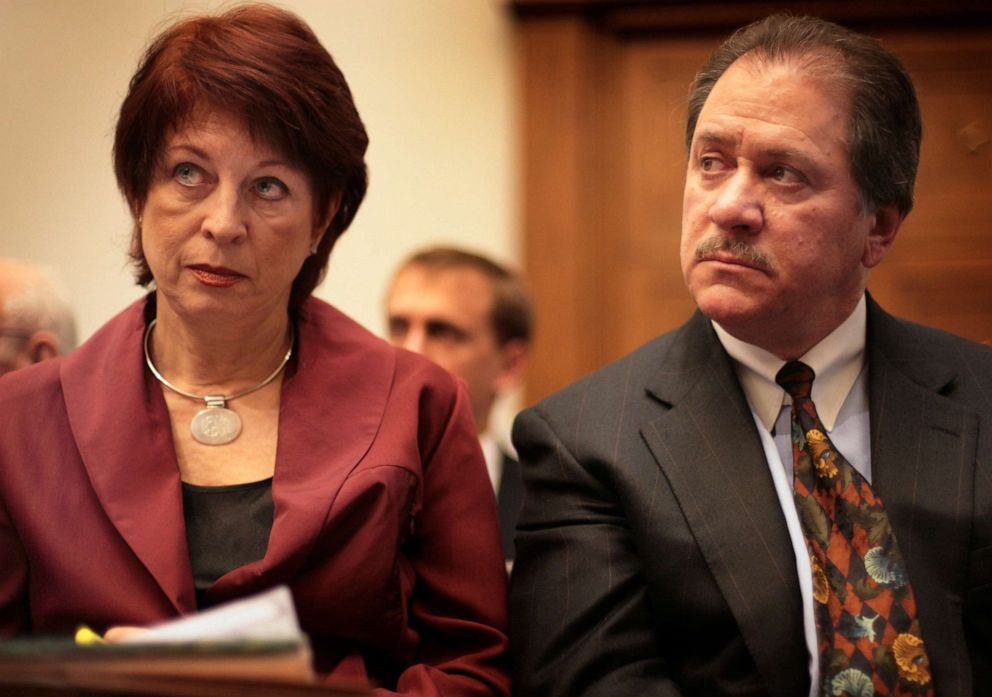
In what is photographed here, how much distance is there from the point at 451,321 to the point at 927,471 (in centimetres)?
171

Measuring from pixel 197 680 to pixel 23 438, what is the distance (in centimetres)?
82

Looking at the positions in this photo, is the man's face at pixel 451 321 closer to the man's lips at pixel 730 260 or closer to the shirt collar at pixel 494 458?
the shirt collar at pixel 494 458

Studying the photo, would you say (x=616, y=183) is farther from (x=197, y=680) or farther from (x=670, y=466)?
(x=197, y=680)

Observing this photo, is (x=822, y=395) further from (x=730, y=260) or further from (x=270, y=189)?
(x=270, y=189)

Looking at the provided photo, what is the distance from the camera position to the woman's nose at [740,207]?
76.4 inches

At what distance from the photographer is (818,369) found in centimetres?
205

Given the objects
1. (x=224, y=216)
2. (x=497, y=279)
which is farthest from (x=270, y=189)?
Answer: (x=497, y=279)

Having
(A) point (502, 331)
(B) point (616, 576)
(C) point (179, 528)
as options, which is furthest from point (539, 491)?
(A) point (502, 331)

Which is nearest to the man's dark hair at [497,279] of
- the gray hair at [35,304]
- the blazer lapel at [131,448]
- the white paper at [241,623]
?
the gray hair at [35,304]

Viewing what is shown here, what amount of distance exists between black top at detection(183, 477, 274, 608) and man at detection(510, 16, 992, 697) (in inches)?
16.5

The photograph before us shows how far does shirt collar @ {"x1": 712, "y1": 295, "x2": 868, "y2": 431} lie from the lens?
2.04 meters

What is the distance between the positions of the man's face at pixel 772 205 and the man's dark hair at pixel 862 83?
0.02 metres

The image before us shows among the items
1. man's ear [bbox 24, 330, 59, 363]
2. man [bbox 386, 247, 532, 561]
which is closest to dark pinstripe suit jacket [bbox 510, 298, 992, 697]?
man's ear [bbox 24, 330, 59, 363]

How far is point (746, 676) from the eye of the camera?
185 centimetres
